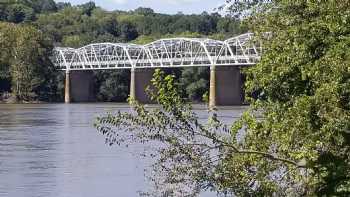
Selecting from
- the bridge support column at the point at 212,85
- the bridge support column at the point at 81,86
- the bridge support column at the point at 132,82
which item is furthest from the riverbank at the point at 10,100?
the bridge support column at the point at 212,85

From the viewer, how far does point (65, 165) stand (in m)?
43.8

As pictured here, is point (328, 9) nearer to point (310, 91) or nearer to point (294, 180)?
point (310, 91)

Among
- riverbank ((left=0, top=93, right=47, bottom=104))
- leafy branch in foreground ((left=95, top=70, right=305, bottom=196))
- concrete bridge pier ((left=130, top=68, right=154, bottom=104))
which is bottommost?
riverbank ((left=0, top=93, right=47, bottom=104))

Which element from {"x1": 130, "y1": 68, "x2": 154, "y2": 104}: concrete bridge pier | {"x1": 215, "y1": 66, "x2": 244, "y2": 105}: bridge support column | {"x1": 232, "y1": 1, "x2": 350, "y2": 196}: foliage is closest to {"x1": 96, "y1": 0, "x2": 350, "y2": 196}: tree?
{"x1": 232, "y1": 1, "x2": 350, "y2": 196}: foliage

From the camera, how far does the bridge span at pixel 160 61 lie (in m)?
144

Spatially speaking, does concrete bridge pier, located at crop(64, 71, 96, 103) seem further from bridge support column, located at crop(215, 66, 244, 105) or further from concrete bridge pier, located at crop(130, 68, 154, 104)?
bridge support column, located at crop(215, 66, 244, 105)

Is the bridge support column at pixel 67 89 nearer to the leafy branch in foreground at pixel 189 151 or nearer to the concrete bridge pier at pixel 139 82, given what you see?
the concrete bridge pier at pixel 139 82

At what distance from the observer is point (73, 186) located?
3556 cm

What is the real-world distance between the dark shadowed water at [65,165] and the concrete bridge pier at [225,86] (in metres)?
73.4

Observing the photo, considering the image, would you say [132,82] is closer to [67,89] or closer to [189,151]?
[67,89]

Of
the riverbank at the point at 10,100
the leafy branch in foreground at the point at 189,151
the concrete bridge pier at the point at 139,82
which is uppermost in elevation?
the leafy branch in foreground at the point at 189,151

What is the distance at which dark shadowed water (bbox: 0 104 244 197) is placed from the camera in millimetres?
34406

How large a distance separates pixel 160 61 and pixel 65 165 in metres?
115

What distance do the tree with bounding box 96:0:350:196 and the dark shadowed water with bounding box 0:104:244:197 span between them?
15.4 metres
